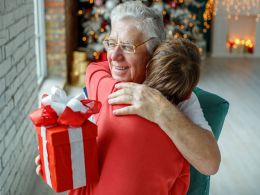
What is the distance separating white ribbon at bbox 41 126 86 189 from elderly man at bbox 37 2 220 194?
69 mm

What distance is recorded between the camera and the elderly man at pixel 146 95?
49.8 inches

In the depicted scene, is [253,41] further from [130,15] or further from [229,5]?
[130,15]

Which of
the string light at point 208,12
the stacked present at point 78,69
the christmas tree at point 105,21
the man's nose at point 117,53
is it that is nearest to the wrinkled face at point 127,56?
the man's nose at point 117,53

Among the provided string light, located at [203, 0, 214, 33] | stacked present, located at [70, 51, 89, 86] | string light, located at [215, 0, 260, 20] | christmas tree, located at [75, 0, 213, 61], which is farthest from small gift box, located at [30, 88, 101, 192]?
string light, located at [215, 0, 260, 20]

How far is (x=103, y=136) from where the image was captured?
1302 millimetres

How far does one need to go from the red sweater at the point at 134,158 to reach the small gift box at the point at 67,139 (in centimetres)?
4

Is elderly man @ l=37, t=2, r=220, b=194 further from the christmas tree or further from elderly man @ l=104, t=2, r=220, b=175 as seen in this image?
the christmas tree

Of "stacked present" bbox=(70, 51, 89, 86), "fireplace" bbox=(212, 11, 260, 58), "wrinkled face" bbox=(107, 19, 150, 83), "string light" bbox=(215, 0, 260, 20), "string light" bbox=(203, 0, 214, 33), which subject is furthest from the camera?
"fireplace" bbox=(212, 11, 260, 58)

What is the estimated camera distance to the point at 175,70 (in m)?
1.27

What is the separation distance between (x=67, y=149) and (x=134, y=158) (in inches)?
7.6

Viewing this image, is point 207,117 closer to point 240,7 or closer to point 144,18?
point 144,18

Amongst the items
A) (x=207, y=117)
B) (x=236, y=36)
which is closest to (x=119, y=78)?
(x=207, y=117)

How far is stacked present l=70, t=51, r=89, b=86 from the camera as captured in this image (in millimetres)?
5703

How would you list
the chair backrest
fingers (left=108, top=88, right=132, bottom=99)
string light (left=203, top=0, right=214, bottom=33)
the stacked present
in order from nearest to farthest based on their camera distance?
fingers (left=108, top=88, right=132, bottom=99) → the chair backrest → the stacked present → string light (left=203, top=0, right=214, bottom=33)
